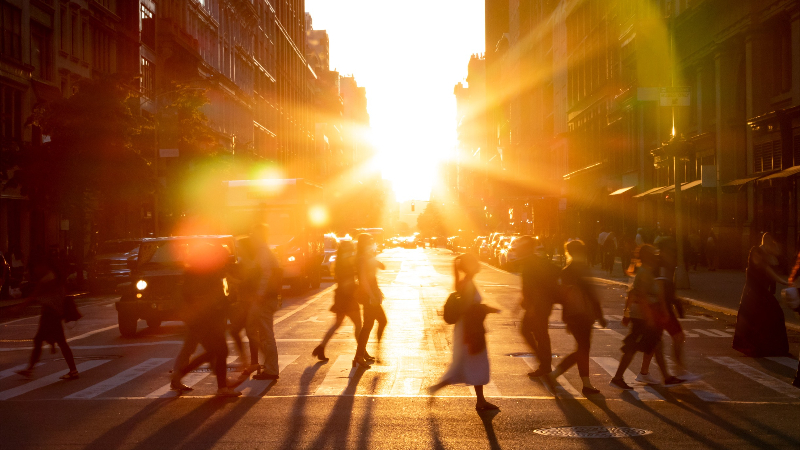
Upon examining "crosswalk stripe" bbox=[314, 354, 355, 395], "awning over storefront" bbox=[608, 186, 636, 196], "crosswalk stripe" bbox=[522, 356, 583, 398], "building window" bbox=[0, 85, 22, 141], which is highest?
"building window" bbox=[0, 85, 22, 141]

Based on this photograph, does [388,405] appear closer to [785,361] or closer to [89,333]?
[785,361]

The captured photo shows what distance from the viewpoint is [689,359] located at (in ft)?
48.0

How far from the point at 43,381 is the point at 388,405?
16.4 ft

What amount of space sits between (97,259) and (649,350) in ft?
89.7

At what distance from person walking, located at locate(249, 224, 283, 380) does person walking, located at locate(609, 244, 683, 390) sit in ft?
13.8

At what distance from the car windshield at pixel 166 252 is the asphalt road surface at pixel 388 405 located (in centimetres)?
194

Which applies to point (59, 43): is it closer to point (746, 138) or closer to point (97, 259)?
point (97, 259)

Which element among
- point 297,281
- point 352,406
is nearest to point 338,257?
point 352,406

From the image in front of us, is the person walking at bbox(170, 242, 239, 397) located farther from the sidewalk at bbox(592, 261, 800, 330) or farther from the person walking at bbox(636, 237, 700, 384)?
the sidewalk at bbox(592, 261, 800, 330)

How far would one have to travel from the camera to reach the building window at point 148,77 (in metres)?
56.7

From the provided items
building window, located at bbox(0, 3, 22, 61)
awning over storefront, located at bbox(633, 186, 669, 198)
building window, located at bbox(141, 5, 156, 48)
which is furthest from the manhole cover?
building window, located at bbox(141, 5, 156, 48)

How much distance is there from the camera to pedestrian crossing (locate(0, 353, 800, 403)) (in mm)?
11578

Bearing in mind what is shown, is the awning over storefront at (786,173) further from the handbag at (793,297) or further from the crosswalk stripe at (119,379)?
the crosswalk stripe at (119,379)

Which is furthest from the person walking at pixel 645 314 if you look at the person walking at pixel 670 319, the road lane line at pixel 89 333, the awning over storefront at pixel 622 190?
the awning over storefront at pixel 622 190
